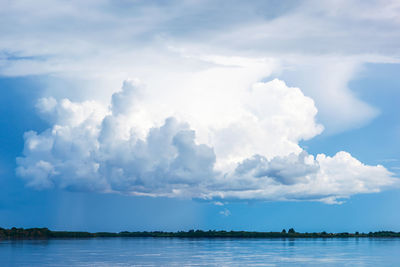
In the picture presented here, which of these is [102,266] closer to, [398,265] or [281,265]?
[281,265]

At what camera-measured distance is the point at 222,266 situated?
71625mm

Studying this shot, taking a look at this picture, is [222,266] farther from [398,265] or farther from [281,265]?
[398,265]

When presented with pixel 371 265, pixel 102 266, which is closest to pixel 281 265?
pixel 371 265

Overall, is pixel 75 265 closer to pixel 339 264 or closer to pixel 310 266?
pixel 310 266

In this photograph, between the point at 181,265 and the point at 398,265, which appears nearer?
the point at 181,265

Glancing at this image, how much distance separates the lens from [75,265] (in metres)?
72.9

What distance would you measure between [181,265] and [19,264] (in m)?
25.6

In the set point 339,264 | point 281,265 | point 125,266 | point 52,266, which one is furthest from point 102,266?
point 339,264

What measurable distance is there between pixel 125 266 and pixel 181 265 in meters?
8.67

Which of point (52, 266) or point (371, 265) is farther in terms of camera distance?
point (371, 265)

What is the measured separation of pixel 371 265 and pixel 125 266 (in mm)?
40164

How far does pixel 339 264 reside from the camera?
3051 inches

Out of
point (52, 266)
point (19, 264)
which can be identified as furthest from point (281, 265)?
point (19, 264)

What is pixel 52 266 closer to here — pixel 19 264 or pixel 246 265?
pixel 19 264
